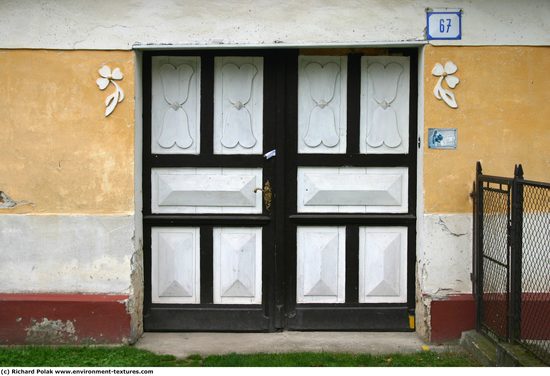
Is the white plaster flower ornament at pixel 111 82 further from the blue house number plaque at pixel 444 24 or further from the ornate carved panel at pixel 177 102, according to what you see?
the blue house number plaque at pixel 444 24

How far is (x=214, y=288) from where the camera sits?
282 inches

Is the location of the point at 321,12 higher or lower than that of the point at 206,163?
higher

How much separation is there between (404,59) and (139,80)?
2268mm

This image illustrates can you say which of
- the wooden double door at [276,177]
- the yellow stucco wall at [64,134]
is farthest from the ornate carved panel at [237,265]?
the yellow stucco wall at [64,134]

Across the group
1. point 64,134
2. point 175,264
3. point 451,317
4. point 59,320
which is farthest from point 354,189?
point 59,320

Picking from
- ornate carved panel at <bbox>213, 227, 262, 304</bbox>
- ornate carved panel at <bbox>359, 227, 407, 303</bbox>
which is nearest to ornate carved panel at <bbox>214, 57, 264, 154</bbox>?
ornate carved panel at <bbox>213, 227, 262, 304</bbox>

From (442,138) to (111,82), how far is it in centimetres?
278

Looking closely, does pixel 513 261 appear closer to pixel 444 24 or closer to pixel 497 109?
pixel 497 109

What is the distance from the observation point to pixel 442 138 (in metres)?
6.84

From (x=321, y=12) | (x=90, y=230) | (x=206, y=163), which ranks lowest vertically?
(x=90, y=230)

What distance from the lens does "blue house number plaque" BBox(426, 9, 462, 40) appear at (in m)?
6.78

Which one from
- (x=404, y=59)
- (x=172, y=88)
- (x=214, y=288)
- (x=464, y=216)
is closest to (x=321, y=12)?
(x=404, y=59)

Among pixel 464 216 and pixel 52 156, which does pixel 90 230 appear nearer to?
pixel 52 156

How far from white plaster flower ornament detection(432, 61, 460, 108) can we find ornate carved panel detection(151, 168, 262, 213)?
1652 mm
